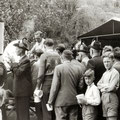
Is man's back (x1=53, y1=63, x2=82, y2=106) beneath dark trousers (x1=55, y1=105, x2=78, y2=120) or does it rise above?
above

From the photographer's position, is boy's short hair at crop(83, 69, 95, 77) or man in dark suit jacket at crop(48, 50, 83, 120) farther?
man in dark suit jacket at crop(48, 50, 83, 120)

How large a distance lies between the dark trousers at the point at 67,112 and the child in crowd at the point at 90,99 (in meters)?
0.30

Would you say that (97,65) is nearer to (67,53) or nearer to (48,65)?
(67,53)

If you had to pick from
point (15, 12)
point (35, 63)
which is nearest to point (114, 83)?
point (35, 63)

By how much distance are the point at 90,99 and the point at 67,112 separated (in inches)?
24.8

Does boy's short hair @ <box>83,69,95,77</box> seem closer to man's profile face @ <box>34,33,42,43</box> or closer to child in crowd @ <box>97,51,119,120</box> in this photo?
child in crowd @ <box>97,51,119,120</box>

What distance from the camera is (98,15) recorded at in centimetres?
2872

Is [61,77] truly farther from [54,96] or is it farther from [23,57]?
[23,57]

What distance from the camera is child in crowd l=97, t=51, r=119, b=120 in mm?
7020

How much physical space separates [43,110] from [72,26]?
17.0 metres

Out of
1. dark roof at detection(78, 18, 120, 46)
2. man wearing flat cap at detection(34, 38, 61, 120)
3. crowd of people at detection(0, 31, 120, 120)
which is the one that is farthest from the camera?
dark roof at detection(78, 18, 120, 46)

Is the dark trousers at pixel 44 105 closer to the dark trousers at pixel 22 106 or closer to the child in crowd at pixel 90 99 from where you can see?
the dark trousers at pixel 22 106

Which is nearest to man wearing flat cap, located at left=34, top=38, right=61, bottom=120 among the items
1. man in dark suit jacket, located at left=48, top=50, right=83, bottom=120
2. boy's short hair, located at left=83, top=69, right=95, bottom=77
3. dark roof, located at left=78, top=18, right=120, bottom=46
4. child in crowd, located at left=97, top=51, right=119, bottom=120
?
man in dark suit jacket, located at left=48, top=50, right=83, bottom=120

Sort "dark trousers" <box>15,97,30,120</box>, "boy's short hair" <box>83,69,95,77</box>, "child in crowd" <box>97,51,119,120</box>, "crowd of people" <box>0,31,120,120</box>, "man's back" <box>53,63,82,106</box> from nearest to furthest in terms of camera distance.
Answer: "child in crowd" <box>97,51,119,120</box> < "crowd of people" <box>0,31,120,120</box> < "boy's short hair" <box>83,69,95,77</box> < "man's back" <box>53,63,82,106</box> < "dark trousers" <box>15,97,30,120</box>
